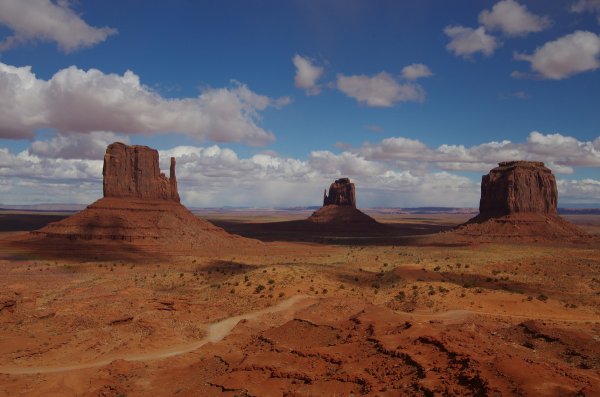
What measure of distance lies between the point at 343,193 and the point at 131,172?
3318 inches

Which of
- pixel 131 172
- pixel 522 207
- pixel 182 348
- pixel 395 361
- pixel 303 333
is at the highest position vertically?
pixel 131 172

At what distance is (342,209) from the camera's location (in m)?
Answer: 145

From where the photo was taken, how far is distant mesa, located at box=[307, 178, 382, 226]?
456 ft

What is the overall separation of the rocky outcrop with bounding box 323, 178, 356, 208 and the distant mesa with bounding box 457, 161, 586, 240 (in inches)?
2120

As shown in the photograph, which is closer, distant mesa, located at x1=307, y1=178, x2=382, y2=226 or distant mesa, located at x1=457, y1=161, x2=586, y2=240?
distant mesa, located at x1=457, y1=161, x2=586, y2=240

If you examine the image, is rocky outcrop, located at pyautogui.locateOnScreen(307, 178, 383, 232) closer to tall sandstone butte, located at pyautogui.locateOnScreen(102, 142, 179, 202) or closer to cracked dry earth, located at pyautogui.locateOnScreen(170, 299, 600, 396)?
tall sandstone butte, located at pyautogui.locateOnScreen(102, 142, 179, 202)

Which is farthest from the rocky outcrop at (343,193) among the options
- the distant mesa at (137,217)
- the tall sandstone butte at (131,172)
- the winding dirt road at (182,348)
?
the winding dirt road at (182,348)

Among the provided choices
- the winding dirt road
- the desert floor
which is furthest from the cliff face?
the winding dirt road

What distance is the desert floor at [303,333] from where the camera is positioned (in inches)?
522

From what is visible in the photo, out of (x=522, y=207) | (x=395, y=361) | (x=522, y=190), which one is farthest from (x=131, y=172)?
(x=522, y=207)

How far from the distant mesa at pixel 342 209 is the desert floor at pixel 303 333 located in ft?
306

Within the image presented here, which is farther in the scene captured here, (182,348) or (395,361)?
(182,348)

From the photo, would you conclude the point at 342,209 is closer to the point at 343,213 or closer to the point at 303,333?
the point at 343,213

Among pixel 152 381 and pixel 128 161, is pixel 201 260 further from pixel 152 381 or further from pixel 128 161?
pixel 152 381
